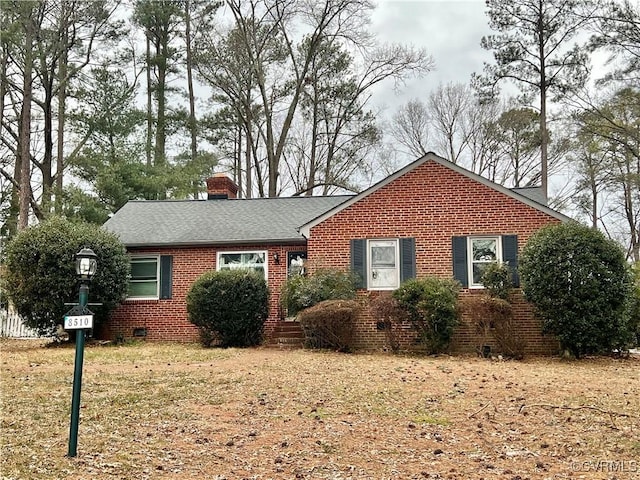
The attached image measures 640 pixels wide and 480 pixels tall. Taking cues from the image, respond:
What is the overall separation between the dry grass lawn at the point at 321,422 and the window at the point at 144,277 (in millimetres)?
5892

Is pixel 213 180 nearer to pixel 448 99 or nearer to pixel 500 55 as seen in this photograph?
pixel 500 55

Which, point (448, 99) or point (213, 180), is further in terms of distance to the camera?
point (448, 99)

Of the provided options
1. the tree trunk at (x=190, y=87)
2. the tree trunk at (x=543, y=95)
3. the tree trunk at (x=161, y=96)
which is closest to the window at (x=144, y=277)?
the tree trunk at (x=161, y=96)

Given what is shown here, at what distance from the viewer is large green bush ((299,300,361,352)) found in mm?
12930

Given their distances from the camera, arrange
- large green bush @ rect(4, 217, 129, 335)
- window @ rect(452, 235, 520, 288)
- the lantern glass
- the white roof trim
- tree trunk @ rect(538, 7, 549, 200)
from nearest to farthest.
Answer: the lantern glass, large green bush @ rect(4, 217, 129, 335), window @ rect(452, 235, 520, 288), the white roof trim, tree trunk @ rect(538, 7, 549, 200)

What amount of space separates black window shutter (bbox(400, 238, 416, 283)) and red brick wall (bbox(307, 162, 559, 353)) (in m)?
0.12

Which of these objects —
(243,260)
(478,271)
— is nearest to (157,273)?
(243,260)

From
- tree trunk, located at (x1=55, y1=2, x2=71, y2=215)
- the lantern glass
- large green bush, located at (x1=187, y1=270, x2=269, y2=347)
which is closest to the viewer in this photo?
the lantern glass

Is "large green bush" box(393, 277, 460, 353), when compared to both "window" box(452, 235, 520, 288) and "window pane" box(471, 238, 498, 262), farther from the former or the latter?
"window pane" box(471, 238, 498, 262)

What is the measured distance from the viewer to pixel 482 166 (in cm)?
3023

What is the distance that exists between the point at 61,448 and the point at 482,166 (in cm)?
2716

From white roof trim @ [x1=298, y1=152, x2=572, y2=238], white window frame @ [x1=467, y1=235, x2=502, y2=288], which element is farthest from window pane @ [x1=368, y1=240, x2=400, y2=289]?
white window frame @ [x1=467, y1=235, x2=502, y2=288]

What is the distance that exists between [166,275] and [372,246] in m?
5.72

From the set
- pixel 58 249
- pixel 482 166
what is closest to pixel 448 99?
pixel 482 166
